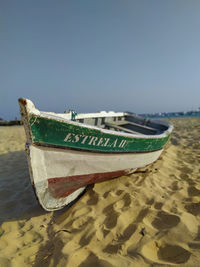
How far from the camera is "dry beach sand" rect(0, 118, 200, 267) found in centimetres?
144

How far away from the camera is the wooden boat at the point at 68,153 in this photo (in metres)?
1.81

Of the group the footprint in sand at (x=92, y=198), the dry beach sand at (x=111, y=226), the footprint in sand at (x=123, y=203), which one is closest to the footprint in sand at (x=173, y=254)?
the dry beach sand at (x=111, y=226)

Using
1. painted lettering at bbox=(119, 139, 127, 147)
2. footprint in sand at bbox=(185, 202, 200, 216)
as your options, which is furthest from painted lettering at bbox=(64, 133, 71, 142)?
footprint in sand at bbox=(185, 202, 200, 216)

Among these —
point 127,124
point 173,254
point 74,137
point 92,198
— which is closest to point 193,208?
point 173,254

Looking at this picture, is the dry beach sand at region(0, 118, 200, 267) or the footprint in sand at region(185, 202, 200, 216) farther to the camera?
the footprint in sand at region(185, 202, 200, 216)

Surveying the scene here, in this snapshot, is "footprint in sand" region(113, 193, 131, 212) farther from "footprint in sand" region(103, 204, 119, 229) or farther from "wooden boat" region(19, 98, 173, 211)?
"wooden boat" region(19, 98, 173, 211)

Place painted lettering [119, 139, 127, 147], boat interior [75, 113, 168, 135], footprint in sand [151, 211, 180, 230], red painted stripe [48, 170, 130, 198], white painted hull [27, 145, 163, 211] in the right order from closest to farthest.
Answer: footprint in sand [151, 211, 180, 230], white painted hull [27, 145, 163, 211], red painted stripe [48, 170, 130, 198], painted lettering [119, 139, 127, 147], boat interior [75, 113, 168, 135]

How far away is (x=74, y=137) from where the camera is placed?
203 centimetres

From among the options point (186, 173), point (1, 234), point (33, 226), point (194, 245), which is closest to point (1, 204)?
point (1, 234)

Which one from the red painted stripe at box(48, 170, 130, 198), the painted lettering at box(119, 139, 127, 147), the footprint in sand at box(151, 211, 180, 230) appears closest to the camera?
the footprint in sand at box(151, 211, 180, 230)

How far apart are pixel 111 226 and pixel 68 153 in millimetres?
1139

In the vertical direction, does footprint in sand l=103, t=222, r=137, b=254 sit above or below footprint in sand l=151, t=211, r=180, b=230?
below

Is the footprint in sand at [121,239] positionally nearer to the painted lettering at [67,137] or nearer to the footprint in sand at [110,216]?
the footprint in sand at [110,216]

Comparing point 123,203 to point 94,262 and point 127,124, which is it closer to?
Result: point 94,262
